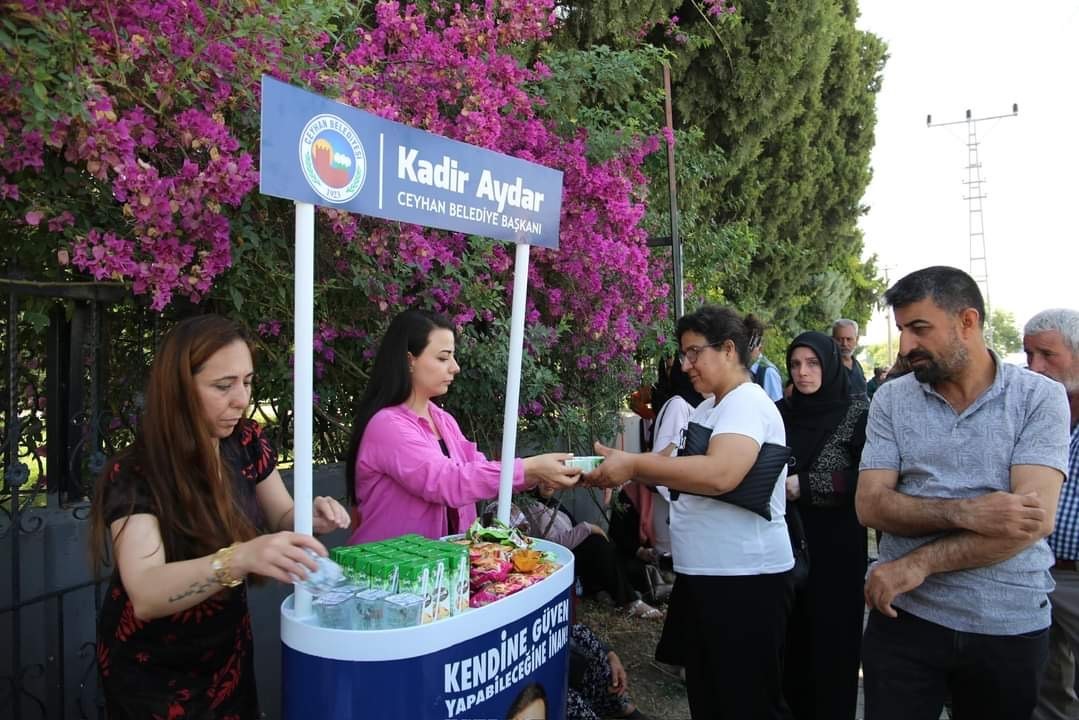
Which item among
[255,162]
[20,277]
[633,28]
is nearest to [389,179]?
[255,162]

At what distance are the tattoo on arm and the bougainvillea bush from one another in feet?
3.93

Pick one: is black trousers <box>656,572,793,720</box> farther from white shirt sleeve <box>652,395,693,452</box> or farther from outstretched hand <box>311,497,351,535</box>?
white shirt sleeve <box>652,395,693,452</box>

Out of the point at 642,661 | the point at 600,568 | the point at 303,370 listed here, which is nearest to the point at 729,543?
the point at 303,370

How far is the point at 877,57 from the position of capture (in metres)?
11.3

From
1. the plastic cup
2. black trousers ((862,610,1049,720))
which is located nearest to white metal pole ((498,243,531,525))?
the plastic cup

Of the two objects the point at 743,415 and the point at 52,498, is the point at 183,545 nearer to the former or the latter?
the point at 52,498

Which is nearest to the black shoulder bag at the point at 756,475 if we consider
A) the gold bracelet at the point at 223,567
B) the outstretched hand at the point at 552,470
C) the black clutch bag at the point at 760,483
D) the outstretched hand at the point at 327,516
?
the black clutch bag at the point at 760,483

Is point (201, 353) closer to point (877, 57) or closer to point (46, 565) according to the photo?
point (46, 565)

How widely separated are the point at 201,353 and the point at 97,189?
3.88 feet

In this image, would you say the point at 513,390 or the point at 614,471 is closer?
the point at 513,390

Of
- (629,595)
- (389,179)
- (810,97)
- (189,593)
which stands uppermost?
(810,97)

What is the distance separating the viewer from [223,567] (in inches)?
66.4

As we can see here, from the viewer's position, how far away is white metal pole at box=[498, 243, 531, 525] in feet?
8.23

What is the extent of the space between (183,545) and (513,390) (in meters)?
1.16
